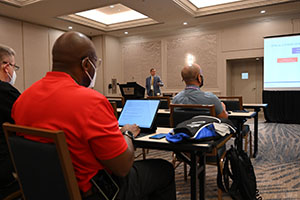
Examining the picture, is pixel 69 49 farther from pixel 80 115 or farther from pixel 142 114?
pixel 142 114

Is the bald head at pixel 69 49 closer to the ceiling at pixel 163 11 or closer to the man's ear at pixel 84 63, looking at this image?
the man's ear at pixel 84 63

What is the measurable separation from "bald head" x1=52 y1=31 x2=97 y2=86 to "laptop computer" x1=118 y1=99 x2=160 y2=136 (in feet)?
2.17

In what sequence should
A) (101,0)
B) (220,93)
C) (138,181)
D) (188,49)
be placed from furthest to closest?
1. (188,49)
2. (220,93)
3. (101,0)
4. (138,181)

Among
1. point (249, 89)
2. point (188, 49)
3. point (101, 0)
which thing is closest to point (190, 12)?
point (188, 49)

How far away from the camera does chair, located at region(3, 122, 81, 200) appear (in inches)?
31.9

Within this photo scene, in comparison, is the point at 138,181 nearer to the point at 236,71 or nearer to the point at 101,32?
the point at 236,71

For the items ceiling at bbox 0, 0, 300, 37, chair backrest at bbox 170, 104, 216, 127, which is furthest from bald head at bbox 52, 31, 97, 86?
ceiling at bbox 0, 0, 300, 37

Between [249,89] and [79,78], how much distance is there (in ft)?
25.2

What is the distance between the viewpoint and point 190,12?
21.8 ft

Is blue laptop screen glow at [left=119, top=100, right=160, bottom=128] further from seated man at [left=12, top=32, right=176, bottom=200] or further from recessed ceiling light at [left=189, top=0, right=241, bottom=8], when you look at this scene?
recessed ceiling light at [left=189, top=0, right=241, bottom=8]

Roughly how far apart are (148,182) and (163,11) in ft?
19.8

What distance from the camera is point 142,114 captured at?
1675mm

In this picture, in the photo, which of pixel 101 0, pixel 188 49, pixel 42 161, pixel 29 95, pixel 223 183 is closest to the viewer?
pixel 42 161

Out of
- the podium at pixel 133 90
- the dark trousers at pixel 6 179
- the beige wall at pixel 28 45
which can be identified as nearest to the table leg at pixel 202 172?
the dark trousers at pixel 6 179
